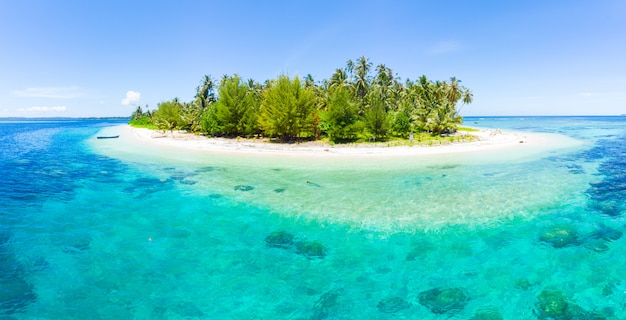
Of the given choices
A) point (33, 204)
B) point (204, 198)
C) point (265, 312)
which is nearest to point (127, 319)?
point (265, 312)

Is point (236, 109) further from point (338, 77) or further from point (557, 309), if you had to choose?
point (557, 309)

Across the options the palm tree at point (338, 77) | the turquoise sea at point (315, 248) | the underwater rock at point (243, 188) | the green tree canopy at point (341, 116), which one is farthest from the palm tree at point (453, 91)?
the underwater rock at point (243, 188)

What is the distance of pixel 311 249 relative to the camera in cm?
1181

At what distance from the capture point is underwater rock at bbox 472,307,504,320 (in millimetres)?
7969

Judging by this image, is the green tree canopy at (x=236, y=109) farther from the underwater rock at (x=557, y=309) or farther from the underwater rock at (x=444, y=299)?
the underwater rock at (x=557, y=309)

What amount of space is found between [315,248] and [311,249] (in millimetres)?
171

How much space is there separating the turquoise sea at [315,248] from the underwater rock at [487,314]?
40mm

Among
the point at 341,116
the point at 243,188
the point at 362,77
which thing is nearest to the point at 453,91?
the point at 362,77

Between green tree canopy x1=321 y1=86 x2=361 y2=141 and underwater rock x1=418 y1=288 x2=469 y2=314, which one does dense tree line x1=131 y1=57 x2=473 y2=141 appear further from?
underwater rock x1=418 y1=288 x2=469 y2=314

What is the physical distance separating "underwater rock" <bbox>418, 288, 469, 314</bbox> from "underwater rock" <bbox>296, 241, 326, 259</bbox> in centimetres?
370

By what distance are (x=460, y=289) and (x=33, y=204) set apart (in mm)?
21359

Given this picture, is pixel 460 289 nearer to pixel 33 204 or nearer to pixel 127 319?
pixel 127 319

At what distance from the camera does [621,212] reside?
15844 mm

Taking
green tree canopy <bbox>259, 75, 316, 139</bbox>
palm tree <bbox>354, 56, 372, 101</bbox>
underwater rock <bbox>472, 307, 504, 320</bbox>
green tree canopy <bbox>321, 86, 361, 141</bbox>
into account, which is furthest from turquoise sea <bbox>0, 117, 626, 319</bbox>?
palm tree <bbox>354, 56, 372, 101</bbox>
